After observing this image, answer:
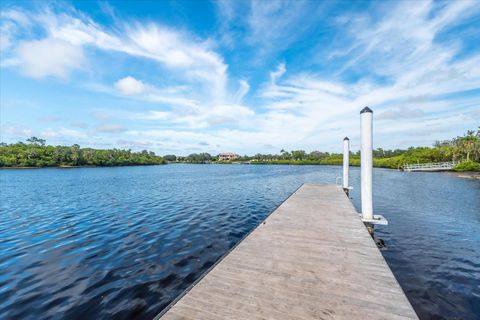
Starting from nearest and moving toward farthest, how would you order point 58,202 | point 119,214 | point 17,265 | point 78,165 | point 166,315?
point 166,315, point 17,265, point 119,214, point 58,202, point 78,165

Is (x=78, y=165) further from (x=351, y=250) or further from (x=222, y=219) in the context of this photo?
(x=351, y=250)

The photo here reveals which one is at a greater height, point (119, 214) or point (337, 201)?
point (337, 201)

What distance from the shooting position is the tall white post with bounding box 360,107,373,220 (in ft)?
24.4

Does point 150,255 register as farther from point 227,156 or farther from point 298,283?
point 227,156

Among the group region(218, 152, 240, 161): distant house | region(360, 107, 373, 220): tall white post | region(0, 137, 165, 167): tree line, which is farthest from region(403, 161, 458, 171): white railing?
region(218, 152, 240, 161): distant house

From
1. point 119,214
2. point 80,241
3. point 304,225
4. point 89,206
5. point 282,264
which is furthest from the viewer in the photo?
point 89,206

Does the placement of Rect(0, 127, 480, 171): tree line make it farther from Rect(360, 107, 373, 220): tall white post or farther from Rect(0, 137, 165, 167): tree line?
Rect(360, 107, 373, 220): tall white post

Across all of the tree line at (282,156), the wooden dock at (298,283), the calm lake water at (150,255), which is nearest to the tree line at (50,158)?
the tree line at (282,156)

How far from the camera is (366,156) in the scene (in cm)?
750

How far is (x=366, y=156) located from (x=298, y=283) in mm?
5647

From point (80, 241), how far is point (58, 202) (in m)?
10.4

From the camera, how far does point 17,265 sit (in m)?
6.21

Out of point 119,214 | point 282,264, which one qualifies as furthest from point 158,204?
point 282,264

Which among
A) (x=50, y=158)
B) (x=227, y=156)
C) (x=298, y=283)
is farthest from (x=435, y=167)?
(x=227, y=156)
